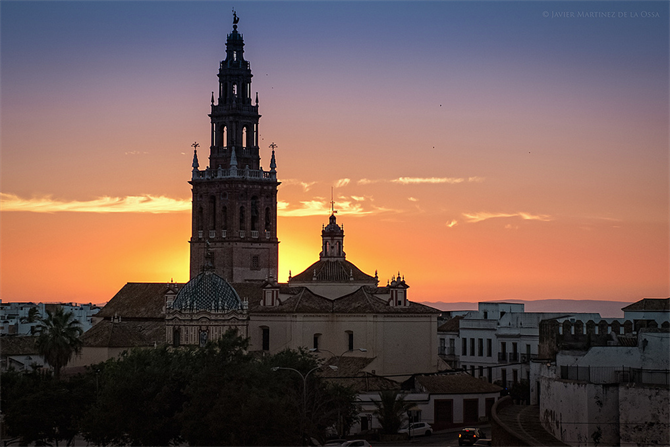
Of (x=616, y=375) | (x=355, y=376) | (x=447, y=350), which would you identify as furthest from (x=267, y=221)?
(x=616, y=375)

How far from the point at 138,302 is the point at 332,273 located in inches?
856

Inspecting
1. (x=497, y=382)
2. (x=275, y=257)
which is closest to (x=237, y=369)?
(x=497, y=382)

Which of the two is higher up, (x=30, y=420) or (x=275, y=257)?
(x=275, y=257)

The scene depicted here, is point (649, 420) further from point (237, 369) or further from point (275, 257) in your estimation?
point (275, 257)

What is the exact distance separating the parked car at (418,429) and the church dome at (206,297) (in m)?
20.5

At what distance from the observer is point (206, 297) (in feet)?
335

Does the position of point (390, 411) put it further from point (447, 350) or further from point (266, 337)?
point (447, 350)

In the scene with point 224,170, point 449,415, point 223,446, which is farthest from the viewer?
point 224,170

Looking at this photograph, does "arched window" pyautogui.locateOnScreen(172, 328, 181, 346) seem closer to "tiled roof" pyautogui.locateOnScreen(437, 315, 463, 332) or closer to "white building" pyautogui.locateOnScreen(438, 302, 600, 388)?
"white building" pyautogui.locateOnScreen(438, 302, 600, 388)

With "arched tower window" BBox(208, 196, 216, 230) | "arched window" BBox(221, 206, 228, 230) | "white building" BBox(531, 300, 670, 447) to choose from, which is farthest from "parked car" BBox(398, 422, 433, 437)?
"arched tower window" BBox(208, 196, 216, 230)

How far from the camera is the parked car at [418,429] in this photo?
8806 centimetres

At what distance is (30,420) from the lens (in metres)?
74.1

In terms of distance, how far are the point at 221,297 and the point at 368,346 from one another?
1263 cm

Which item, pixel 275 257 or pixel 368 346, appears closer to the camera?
pixel 368 346
